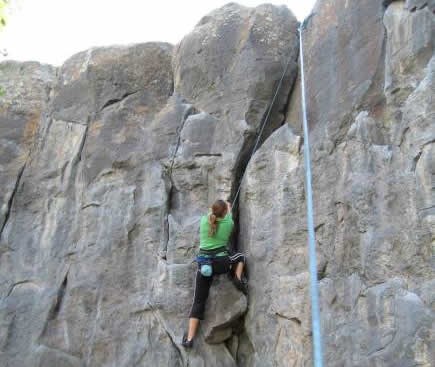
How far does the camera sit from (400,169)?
17.5 ft

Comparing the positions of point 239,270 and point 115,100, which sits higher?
point 115,100

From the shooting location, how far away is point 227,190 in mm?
7516

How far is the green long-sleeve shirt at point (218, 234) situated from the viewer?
271 inches

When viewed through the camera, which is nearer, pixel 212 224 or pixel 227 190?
pixel 212 224

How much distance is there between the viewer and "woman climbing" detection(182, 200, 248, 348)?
6762 mm

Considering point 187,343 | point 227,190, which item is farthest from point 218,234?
point 187,343

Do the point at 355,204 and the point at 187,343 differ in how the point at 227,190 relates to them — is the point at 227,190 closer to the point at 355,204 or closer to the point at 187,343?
the point at 187,343

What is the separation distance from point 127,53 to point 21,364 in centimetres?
514

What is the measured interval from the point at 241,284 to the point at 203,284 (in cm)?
46

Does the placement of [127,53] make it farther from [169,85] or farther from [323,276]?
[323,276]

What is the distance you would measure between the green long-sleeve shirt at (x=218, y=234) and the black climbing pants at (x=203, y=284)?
178 millimetres

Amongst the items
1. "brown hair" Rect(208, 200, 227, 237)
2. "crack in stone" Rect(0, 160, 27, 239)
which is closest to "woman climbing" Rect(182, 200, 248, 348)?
"brown hair" Rect(208, 200, 227, 237)

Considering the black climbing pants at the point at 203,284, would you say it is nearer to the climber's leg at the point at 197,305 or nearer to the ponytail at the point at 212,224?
the climber's leg at the point at 197,305

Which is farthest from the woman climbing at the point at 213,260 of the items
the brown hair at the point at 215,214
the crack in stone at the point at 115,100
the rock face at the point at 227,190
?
the crack in stone at the point at 115,100
